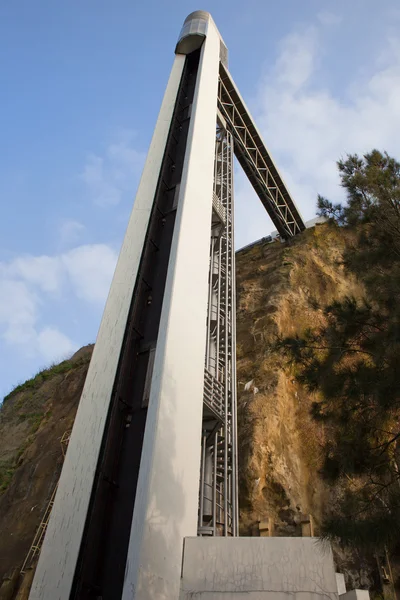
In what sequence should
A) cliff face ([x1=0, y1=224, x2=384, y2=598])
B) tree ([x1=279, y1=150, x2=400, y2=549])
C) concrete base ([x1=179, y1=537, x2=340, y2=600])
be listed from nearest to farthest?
tree ([x1=279, y1=150, x2=400, y2=549]) → concrete base ([x1=179, y1=537, x2=340, y2=600]) → cliff face ([x1=0, y1=224, x2=384, y2=598])

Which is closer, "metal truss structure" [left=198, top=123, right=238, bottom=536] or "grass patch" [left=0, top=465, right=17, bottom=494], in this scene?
"metal truss structure" [left=198, top=123, right=238, bottom=536]

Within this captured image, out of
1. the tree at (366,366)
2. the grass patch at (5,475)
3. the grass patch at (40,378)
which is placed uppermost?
the grass patch at (40,378)

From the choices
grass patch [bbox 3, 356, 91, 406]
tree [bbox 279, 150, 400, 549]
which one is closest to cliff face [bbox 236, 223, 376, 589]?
tree [bbox 279, 150, 400, 549]

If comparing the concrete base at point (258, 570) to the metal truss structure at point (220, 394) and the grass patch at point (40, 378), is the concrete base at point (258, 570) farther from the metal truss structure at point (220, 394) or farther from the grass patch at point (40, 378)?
the grass patch at point (40, 378)

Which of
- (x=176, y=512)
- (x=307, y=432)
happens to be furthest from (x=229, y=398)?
(x=176, y=512)

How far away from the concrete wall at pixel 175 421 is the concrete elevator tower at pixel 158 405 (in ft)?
0.08

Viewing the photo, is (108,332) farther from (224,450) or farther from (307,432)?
(307,432)

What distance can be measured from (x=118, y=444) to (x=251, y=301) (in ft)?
39.1

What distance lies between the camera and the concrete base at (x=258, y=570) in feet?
23.8

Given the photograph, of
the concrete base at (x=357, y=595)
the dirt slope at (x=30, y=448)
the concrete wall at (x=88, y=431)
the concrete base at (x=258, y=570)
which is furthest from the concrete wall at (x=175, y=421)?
the dirt slope at (x=30, y=448)

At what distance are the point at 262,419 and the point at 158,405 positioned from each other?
640 cm

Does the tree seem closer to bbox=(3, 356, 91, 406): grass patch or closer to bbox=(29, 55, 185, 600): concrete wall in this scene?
bbox=(29, 55, 185, 600): concrete wall

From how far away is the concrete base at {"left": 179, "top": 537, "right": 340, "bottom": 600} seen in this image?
7.26m

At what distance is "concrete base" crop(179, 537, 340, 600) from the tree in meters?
1.17
